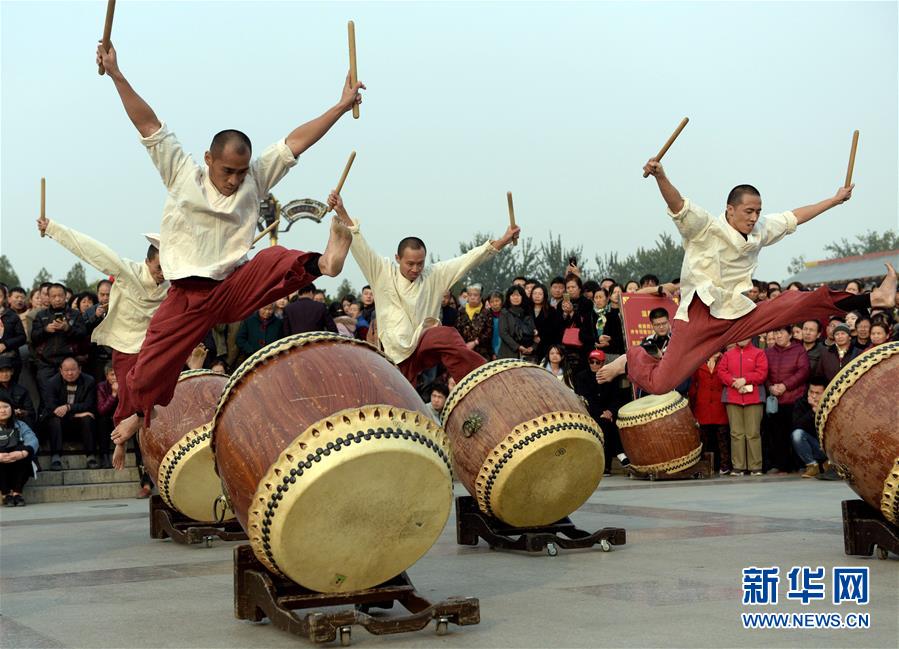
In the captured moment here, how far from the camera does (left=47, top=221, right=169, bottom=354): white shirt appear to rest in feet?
27.7

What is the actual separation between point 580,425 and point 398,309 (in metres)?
2.44

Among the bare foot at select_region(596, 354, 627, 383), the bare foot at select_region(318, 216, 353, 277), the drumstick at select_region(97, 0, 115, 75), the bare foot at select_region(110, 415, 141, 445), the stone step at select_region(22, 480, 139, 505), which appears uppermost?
the drumstick at select_region(97, 0, 115, 75)

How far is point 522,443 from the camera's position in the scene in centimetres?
671

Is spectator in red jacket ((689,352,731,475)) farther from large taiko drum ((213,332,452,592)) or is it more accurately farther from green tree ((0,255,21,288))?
green tree ((0,255,21,288))

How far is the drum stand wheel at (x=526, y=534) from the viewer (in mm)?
6938

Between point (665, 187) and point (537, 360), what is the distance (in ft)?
23.8

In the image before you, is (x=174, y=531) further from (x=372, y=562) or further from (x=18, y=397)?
(x=18, y=397)

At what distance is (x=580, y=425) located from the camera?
683 cm

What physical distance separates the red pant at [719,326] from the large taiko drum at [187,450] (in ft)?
11.2

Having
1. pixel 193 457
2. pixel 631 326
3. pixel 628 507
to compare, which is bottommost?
pixel 628 507

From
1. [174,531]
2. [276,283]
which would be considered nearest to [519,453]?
[276,283]

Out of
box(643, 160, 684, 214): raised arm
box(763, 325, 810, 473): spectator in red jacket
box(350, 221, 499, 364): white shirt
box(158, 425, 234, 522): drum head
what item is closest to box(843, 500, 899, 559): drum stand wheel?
box(643, 160, 684, 214): raised arm

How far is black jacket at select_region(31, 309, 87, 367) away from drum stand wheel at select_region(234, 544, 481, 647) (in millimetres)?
8531

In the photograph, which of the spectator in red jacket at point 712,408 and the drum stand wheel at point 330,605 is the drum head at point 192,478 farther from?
the spectator in red jacket at point 712,408
